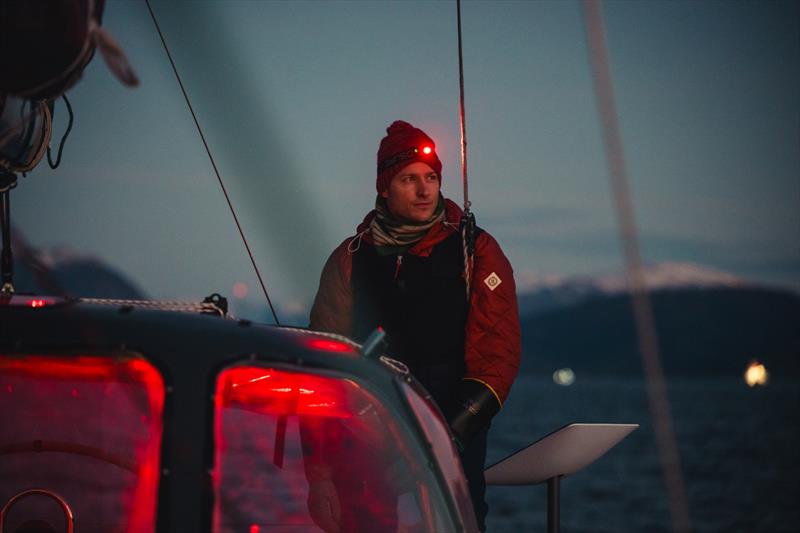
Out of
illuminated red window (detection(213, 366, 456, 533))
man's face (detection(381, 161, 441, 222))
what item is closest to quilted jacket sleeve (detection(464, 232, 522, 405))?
man's face (detection(381, 161, 441, 222))

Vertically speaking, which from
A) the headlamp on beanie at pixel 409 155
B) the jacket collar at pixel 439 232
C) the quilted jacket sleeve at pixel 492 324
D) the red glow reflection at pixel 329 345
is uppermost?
the headlamp on beanie at pixel 409 155

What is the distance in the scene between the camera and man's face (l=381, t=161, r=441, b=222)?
448 cm

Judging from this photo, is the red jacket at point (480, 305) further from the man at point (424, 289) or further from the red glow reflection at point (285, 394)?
the red glow reflection at point (285, 394)

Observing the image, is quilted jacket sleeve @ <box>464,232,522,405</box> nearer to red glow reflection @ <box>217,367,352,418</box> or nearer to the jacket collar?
the jacket collar

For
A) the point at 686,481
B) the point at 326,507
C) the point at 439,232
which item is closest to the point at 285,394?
the point at 326,507

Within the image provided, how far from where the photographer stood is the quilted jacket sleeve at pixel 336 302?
4.54 meters

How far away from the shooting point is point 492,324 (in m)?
4.30

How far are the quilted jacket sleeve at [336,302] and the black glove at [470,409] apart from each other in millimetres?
617

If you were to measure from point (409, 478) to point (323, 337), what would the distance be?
24.2 inches

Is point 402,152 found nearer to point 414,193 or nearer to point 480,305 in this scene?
point 414,193

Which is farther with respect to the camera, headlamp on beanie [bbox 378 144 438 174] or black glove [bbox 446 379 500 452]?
headlamp on beanie [bbox 378 144 438 174]

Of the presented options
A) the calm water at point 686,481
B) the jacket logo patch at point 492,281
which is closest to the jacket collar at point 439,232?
the jacket logo patch at point 492,281

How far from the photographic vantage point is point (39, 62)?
2824 mm

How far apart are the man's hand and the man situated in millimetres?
750
